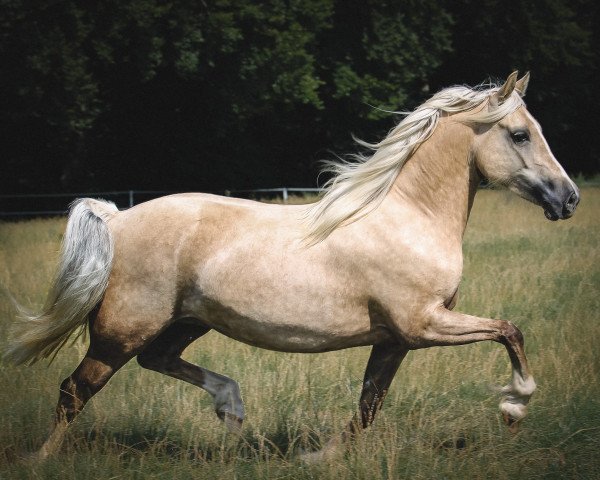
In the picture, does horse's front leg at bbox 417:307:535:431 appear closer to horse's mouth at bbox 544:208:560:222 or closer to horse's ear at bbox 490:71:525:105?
horse's mouth at bbox 544:208:560:222

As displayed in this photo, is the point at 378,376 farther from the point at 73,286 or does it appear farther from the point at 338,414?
the point at 73,286

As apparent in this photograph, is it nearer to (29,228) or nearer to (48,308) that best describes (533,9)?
(29,228)

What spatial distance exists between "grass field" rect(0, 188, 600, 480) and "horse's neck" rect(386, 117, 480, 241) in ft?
1.56

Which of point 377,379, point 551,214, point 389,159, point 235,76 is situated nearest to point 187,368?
point 377,379

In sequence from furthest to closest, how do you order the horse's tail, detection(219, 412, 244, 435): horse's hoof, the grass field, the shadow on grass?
detection(219, 412, 244, 435): horse's hoof
the horse's tail
the shadow on grass
the grass field

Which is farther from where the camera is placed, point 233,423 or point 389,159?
point 233,423

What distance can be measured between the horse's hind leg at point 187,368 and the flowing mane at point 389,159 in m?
1.22

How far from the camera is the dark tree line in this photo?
74.0 feet

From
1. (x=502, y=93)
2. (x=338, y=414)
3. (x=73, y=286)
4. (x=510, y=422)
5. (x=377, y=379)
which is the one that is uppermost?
(x=502, y=93)

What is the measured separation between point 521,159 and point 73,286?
2771 mm

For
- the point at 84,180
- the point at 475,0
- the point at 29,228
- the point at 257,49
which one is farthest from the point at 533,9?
the point at 29,228

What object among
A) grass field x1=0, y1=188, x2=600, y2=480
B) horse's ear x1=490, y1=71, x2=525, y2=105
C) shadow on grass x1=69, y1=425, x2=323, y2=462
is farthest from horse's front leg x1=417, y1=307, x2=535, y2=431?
horse's ear x1=490, y1=71, x2=525, y2=105

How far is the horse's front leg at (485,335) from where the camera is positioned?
15.1ft

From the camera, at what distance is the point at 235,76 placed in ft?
84.2
